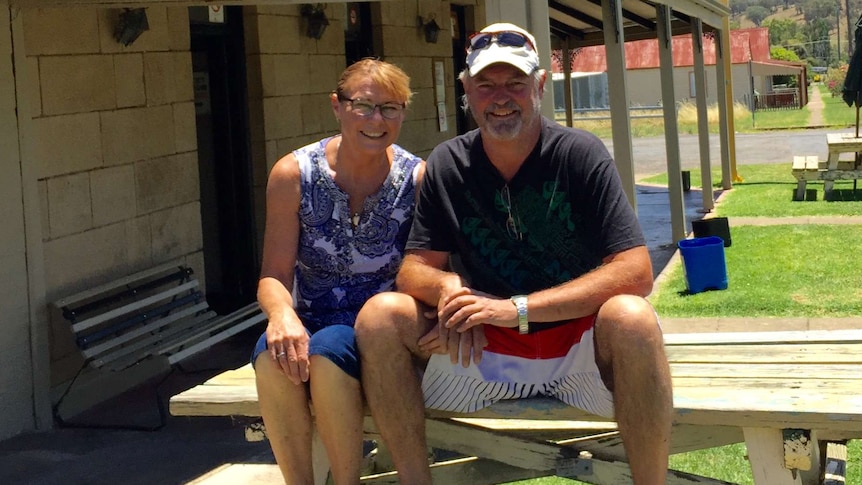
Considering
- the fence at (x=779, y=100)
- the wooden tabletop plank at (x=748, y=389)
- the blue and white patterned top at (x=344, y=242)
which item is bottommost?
the wooden tabletop plank at (x=748, y=389)

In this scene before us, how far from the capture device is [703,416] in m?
3.08

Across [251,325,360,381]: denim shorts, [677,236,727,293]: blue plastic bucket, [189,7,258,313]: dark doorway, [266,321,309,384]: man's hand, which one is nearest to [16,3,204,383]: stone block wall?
[189,7,258,313]: dark doorway

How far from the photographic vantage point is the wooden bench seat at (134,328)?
562cm

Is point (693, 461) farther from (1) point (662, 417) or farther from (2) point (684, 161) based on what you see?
(2) point (684, 161)

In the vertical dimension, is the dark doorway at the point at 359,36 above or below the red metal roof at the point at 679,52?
below

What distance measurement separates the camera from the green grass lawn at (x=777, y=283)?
4672 millimetres

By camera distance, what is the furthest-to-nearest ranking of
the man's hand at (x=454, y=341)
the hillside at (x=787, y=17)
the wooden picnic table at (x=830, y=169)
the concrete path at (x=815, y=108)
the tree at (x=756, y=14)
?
the tree at (x=756, y=14) → the hillside at (x=787, y=17) → the concrete path at (x=815, y=108) → the wooden picnic table at (x=830, y=169) → the man's hand at (x=454, y=341)

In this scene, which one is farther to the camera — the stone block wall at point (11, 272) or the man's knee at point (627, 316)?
the stone block wall at point (11, 272)

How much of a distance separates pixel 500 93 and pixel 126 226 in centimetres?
359

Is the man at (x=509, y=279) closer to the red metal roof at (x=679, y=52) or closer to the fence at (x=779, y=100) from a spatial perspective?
the fence at (x=779, y=100)

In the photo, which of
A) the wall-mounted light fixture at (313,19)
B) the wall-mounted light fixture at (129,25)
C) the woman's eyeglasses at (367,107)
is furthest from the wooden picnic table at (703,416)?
the wall-mounted light fixture at (313,19)

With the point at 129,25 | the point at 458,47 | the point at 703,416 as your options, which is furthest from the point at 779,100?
the point at 703,416

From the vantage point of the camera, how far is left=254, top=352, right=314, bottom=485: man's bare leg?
3213mm

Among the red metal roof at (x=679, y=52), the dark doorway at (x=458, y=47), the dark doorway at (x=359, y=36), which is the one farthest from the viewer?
the red metal roof at (x=679, y=52)
